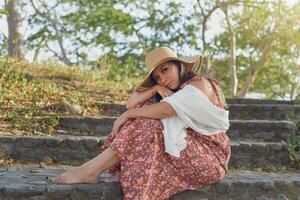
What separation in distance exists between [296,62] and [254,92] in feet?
9.70

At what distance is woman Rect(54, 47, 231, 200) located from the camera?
10.7 ft

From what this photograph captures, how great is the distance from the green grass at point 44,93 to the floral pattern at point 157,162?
206cm

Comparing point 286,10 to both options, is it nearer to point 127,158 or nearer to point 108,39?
point 108,39

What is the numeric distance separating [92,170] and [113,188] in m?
0.17

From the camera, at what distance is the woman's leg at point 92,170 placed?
3.35 metres

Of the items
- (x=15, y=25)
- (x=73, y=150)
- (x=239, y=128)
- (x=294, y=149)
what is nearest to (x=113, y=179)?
(x=73, y=150)

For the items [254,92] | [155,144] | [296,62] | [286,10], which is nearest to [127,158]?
[155,144]

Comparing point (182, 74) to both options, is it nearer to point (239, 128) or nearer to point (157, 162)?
point (157, 162)

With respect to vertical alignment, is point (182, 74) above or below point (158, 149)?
above

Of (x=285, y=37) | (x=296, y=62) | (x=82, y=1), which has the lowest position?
(x=296, y=62)

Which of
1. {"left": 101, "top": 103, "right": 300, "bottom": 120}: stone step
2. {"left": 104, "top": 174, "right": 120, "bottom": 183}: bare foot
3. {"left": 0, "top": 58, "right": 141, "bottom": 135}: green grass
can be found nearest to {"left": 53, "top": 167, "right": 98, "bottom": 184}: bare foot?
{"left": 104, "top": 174, "right": 120, "bottom": 183}: bare foot

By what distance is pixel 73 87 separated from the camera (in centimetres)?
764

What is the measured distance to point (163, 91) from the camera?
11.7ft

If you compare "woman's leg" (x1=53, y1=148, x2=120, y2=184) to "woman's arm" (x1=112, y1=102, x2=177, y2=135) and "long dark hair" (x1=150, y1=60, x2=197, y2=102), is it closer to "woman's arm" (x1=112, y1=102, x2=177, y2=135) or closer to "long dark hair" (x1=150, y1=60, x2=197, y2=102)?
"woman's arm" (x1=112, y1=102, x2=177, y2=135)
